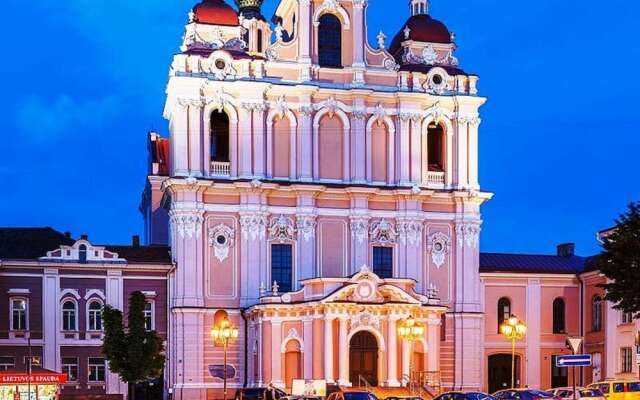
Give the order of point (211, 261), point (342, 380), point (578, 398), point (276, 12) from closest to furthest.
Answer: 1. point (578, 398)
2. point (342, 380)
3. point (211, 261)
4. point (276, 12)

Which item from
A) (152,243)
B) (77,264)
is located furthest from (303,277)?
(152,243)

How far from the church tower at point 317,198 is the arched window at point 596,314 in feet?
25.0

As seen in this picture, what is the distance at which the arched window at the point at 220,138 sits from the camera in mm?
70688

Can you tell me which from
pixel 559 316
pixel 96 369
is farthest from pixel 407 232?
pixel 96 369

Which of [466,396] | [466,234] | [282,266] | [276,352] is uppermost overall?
[466,234]

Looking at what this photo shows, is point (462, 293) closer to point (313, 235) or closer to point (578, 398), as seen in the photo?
point (313, 235)

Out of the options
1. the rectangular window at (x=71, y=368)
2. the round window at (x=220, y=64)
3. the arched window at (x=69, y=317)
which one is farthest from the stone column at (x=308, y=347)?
the round window at (x=220, y=64)

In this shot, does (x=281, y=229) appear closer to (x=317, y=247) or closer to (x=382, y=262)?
(x=317, y=247)

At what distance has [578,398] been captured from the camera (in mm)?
49969

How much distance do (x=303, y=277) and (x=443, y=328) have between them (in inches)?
371

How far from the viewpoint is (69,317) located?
2643 inches

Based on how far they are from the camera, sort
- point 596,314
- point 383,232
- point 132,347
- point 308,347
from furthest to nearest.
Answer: point 596,314 < point 383,232 < point 308,347 < point 132,347

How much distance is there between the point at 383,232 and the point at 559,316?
44.4 feet

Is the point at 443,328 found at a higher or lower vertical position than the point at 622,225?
lower
